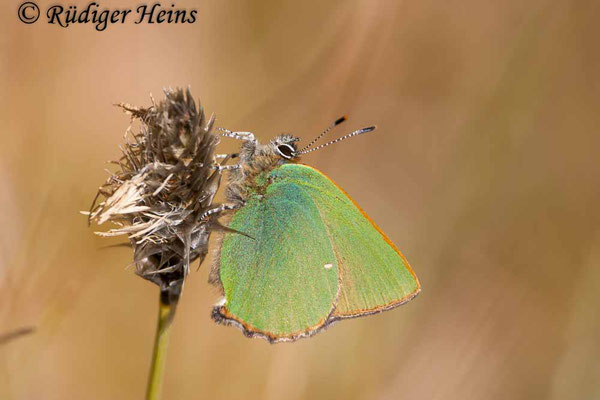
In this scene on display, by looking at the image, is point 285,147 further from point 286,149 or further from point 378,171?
point 378,171

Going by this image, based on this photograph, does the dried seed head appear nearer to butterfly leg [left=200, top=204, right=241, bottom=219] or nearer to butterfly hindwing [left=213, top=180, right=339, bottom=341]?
butterfly leg [left=200, top=204, right=241, bottom=219]

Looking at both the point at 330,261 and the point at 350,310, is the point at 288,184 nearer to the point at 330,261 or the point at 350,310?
the point at 330,261

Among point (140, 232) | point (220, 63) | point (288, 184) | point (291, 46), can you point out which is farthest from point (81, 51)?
point (140, 232)

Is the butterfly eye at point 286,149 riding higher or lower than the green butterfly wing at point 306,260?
higher

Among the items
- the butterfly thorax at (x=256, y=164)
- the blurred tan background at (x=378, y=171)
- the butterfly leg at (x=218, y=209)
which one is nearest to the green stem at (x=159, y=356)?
the butterfly leg at (x=218, y=209)

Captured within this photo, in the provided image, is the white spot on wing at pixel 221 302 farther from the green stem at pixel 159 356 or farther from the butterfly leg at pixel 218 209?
the green stem at pixel 159 356

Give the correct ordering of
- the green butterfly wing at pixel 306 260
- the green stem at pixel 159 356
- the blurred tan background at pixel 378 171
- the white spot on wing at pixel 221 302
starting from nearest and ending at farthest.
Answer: the green stem at pixel 159 356 → the white spot on wing at pixel 221 302 → the green butterfly wing at pixel 306 260 → the blurred tan background at pixel 378 171

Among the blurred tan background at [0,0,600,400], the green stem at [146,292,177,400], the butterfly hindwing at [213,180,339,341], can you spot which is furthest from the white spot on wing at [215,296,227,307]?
the blurred tan background at [0,0,600,400]
